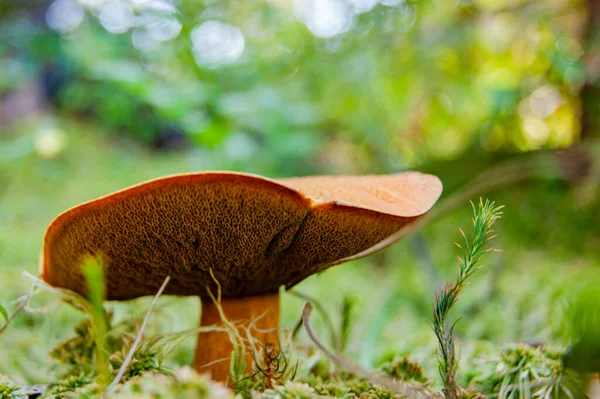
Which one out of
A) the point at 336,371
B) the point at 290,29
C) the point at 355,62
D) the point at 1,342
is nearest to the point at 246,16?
the point at 290,29

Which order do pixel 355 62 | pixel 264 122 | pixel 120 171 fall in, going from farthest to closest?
pixel 120 171
pixel 355 62
pixel 264 122

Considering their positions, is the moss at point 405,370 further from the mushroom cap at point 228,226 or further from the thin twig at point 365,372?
the mushroom cap at point 228,226

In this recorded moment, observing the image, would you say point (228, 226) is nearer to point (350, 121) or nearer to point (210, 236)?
point (210, 236)

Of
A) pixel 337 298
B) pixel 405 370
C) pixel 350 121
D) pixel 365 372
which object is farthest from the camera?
pixel 350 121

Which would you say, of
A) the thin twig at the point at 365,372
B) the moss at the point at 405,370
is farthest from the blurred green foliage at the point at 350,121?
the thin twig at the point at 365,372

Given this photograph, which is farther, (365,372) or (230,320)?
(230,320)

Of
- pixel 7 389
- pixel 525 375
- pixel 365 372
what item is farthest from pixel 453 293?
pixel 7 389

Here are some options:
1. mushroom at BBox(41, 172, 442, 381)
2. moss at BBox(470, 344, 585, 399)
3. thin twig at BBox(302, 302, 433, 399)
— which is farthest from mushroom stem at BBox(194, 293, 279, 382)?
moss at BBox(470, 344, 585, 399)

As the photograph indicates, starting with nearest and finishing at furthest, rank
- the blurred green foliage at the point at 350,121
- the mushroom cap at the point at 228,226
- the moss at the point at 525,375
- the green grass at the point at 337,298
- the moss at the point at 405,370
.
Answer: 1. the mushroom cap at the point at 228,226
2. the moss at the point at 525,375
3. the moss at the point at 405,370
4. the green grass at the point at 337,298
5. the blurred green foliage at the point at 350,121

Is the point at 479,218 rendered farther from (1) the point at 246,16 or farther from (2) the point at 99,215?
(1) the point at 246,16
